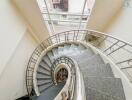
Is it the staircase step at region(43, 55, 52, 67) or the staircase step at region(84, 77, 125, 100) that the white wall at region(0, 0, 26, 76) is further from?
the staircase step at region(84, 77, 125, 100)

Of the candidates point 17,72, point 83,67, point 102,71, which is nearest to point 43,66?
point 17,72

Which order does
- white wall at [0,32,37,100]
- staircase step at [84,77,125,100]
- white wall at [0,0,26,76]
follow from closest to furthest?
1. staircase step at [84,77,125,100]
2. white wall at [0,0,26,76]
3. white wall at [0,32,37,100]

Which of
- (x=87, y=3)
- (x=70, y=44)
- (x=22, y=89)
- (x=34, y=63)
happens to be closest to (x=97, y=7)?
(x=87, y=3)

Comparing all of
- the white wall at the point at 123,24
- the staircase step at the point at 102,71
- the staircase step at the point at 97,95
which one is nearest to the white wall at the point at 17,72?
the staircase step at the point at 102,71

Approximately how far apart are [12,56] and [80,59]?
82.7 inches

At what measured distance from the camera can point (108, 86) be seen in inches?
115

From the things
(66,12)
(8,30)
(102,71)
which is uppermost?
(66,12)

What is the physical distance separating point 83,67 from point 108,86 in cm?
143

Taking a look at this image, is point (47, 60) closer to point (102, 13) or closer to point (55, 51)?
point (55, 51)

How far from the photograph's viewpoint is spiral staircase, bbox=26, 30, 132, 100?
2.95m

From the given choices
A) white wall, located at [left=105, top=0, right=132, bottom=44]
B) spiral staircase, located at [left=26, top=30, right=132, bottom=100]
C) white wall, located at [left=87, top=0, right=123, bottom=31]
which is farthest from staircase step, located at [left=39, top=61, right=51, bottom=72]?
white wall, located at [left=105, top=0, right=132, bottom=44]

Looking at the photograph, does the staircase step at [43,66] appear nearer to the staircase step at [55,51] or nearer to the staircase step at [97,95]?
the staircase step at [55,51]

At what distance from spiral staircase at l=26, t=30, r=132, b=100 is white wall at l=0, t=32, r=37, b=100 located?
1.15ft

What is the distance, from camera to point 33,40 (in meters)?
6.77
